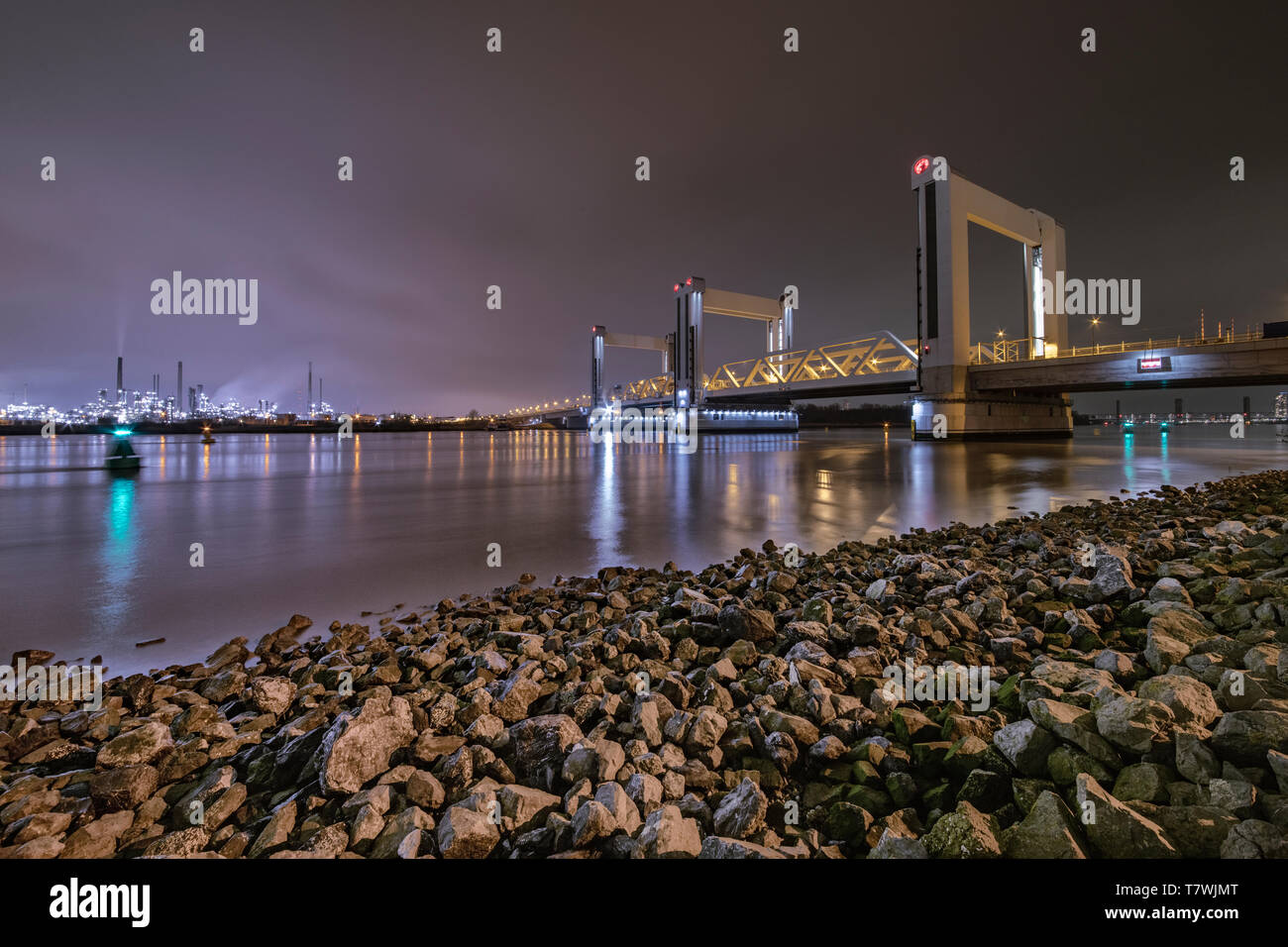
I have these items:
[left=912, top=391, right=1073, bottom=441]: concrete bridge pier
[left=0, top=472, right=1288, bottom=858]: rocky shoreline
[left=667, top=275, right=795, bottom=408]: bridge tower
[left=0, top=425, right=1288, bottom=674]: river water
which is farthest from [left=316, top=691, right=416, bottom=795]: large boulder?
[left=667, top=275, right=795, bottom=408]: bridge tower

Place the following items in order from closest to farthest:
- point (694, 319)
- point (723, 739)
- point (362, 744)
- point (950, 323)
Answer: point (362, 744), point (723, 739), point (950, 323), point (694, 319)

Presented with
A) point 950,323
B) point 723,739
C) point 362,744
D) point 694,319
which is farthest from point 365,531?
point 694,319

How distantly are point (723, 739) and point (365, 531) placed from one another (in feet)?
28.1

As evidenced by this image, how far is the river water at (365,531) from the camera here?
5051 mm

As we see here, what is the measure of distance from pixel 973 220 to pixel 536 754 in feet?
185

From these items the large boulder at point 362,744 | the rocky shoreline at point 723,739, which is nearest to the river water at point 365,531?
the rocky shoreline at point 723,739

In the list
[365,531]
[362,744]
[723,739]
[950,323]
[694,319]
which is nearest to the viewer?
[362,744]

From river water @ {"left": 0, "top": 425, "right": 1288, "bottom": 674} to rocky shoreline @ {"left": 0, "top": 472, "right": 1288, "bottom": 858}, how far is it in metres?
1.68

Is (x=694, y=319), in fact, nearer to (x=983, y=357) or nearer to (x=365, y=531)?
(x=983, y=357)

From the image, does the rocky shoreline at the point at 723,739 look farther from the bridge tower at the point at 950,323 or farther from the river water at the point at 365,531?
the bridge tower at the point at 950,323

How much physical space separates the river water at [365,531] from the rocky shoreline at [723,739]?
1677mm

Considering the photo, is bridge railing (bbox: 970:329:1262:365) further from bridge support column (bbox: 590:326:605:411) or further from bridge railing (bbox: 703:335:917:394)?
bridge support column (bbox: 590:326:605:411)

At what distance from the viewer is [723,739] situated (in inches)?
92.4
